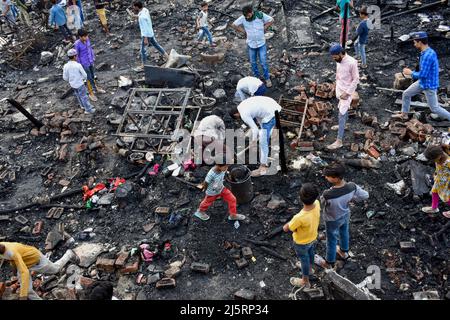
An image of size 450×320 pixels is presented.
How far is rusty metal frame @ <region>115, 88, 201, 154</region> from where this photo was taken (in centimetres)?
791

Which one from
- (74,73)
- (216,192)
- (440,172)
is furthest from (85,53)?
(440,172)

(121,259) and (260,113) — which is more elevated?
(260,113)

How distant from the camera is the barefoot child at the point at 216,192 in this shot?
5.87 m

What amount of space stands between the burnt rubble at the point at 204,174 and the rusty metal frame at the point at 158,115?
5cm

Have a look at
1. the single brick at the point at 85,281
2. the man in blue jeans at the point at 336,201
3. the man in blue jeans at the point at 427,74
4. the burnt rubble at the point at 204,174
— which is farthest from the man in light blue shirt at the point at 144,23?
the man in blue jeans at the point at 336,201

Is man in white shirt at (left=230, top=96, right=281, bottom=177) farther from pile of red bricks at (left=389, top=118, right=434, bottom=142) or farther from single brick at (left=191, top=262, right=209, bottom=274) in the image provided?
pile of red bricks at (left=389, top=118, right=434, bottom=142)

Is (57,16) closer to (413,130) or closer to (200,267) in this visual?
(200,267)

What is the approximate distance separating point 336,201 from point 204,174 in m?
3.24

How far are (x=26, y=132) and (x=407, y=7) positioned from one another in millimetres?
11683

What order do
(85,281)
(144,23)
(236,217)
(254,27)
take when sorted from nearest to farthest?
(85,281) < (236,217) < (254,27) < (144,23)

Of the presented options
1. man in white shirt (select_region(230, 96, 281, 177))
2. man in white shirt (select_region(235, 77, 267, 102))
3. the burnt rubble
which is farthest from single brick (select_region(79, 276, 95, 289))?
man in white shirt (select_region(235, 77, 267, 102))

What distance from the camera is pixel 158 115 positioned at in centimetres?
877

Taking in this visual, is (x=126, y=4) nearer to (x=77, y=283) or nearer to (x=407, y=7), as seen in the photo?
(x=407, y=7)

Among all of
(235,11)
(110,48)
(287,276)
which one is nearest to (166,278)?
(287,276)
